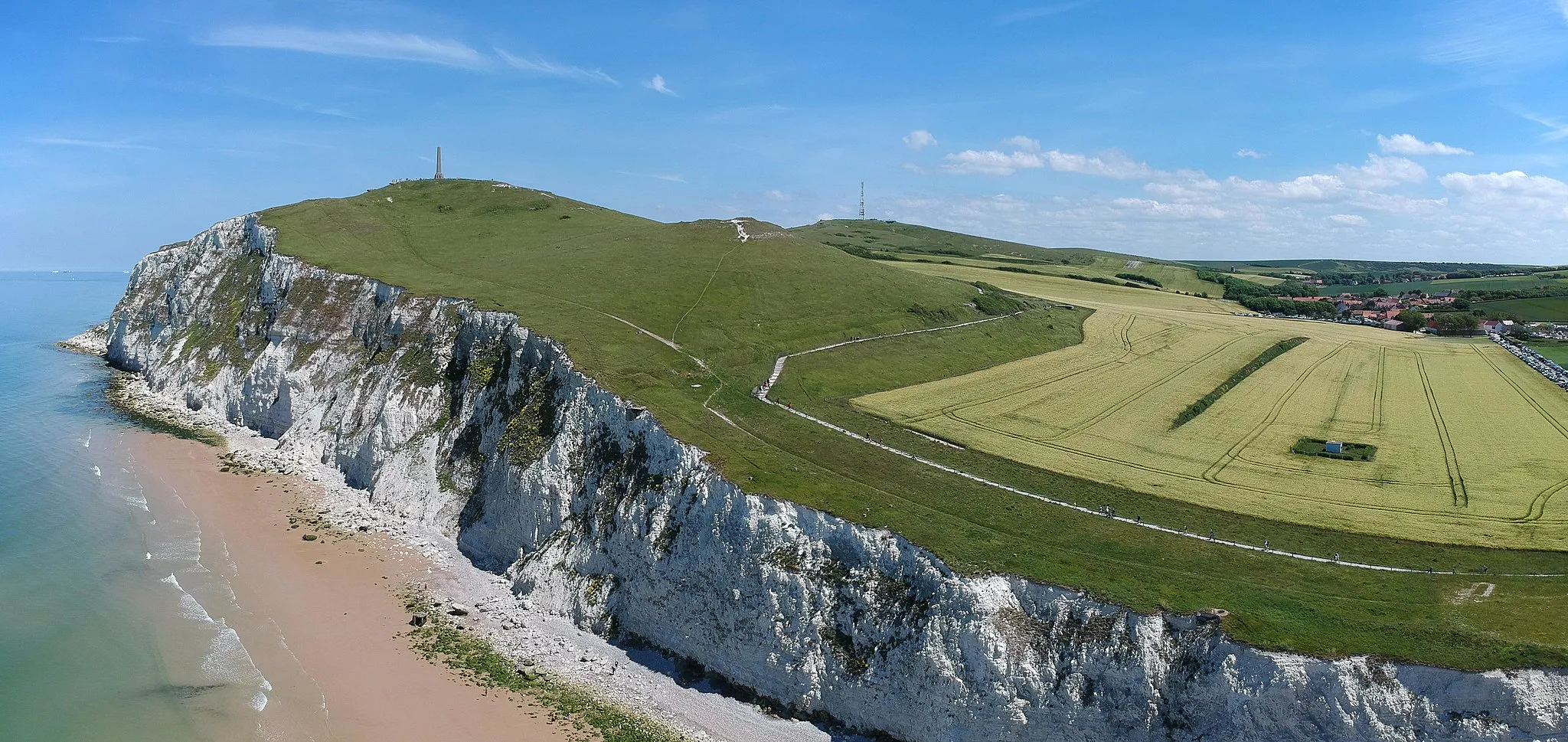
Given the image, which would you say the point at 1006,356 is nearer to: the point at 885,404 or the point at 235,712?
the point at 885,404

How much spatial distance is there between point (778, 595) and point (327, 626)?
83.7 ft

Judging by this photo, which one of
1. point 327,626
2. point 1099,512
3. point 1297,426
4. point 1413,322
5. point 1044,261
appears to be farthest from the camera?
point 1044,261

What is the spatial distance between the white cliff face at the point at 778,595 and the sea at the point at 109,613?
12557mm

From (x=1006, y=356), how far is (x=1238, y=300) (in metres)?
82.0

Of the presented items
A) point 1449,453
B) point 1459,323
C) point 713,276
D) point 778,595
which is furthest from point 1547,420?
point 713,276

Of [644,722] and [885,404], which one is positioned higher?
[885,404]

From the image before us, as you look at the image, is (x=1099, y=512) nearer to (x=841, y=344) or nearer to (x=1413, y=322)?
(x=841, y=344)

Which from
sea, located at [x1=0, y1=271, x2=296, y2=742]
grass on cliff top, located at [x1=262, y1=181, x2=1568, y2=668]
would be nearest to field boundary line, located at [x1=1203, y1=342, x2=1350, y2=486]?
grass on cliff top, located at [x1=262, y1=181, x2=1568, y2=668]

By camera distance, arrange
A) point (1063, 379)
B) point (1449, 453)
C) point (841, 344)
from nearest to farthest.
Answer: point (1449, 453), point (1063, 379), point (841, 344)

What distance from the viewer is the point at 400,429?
6166 cm

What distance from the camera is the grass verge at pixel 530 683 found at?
36.1 metres

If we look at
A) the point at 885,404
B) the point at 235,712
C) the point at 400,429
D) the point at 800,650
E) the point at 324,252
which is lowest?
the point at 235,712

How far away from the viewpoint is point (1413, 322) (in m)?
108

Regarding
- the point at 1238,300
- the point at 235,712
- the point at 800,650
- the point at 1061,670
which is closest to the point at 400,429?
the point at 235,712
